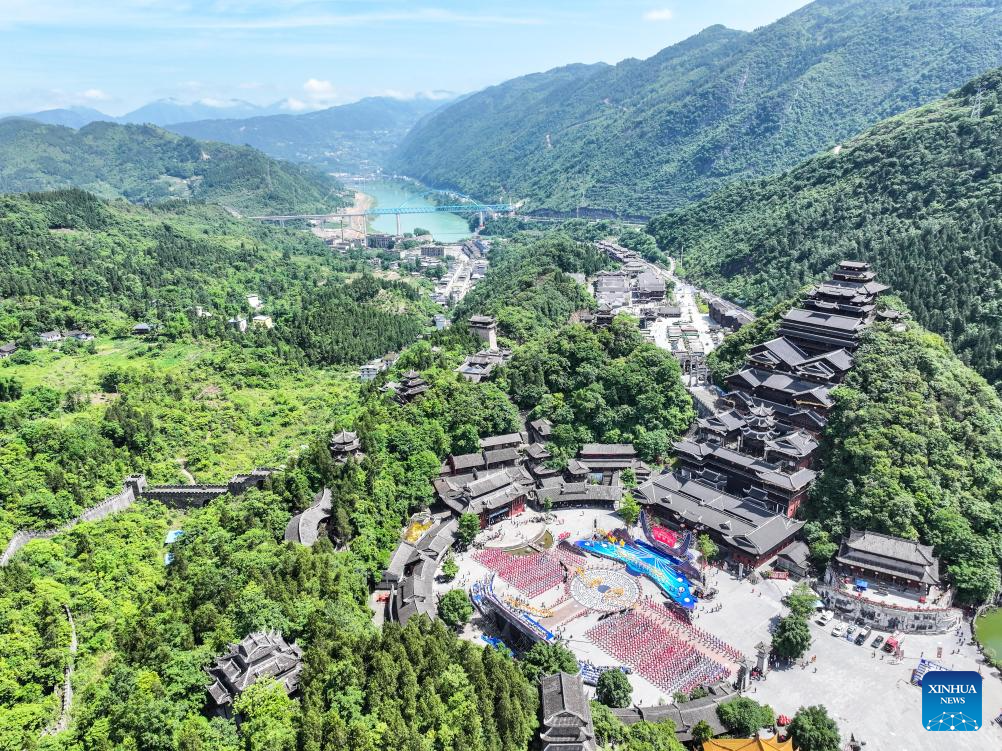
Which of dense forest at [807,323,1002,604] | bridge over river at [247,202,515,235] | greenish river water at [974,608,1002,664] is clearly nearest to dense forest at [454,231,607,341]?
dense forest at [807,323,1002,604]

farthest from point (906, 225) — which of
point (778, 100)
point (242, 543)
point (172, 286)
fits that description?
point (778, 100)

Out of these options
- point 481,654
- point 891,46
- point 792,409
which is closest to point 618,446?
point 792,409

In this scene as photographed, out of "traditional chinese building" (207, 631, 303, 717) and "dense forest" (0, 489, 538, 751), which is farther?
"traditional chinese building" (207, 631, 303, 717)

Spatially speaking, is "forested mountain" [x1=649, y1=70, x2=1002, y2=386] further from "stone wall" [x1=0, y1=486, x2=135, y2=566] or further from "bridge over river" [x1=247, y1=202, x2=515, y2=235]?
"bridge over river" [x1=247, y1=202, x2=515, y2=235]

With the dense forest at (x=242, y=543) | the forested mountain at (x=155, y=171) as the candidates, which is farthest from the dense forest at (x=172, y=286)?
the forested mountain at (x=155, y=171)

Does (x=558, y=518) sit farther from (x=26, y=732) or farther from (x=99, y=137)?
(x=99, y=137)

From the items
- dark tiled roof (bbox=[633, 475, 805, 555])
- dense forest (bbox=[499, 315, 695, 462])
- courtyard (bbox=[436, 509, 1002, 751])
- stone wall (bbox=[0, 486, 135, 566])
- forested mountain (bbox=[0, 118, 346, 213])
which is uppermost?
forested mountain (bbox=[0, 118, 346, 213])

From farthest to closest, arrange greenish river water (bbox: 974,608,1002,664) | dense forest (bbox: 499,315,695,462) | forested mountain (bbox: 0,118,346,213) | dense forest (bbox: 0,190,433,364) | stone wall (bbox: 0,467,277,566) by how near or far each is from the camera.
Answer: forested mountain (bbox: 0,118,346,213) → dense forest (bbox: 0,190,433,364) → dense forest (bbox: 499,315,695,462) → stone wall (bbox: 0,467,277,566) → greenish river water (bbox: 974,608,1002,664)
